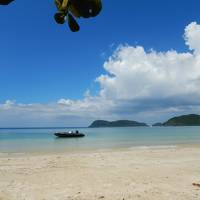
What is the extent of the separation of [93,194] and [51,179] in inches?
109

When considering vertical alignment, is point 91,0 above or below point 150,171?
above

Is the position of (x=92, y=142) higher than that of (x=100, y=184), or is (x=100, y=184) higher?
(x=92, y=142)

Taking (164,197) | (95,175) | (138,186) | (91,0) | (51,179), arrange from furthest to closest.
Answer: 1. (95,175)
2. (51,179)
3. (138,186)
4. (164,197)
5. (91,0)

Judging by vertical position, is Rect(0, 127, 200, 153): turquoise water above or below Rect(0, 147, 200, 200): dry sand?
above

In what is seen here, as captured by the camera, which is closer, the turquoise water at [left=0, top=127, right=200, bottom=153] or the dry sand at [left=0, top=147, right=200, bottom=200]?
the dry sand at [left=0, top=147, right=200, bottom=200]

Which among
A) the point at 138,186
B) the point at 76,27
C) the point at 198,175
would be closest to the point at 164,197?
the point at 138,186

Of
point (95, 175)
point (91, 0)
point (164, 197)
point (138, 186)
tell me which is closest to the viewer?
point (91, 0)

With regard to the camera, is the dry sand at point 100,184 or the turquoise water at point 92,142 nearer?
the dry sand at point 100,184

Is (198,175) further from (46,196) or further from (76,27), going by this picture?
(76,27)

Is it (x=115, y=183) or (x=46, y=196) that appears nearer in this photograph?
(x=46, y=196)

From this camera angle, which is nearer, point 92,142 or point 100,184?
point 100,184

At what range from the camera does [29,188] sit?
9492 mm

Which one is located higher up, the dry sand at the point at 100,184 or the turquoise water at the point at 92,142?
the turquoise water at the point at 92,142

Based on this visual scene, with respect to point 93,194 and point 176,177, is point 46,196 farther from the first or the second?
point 176,177
